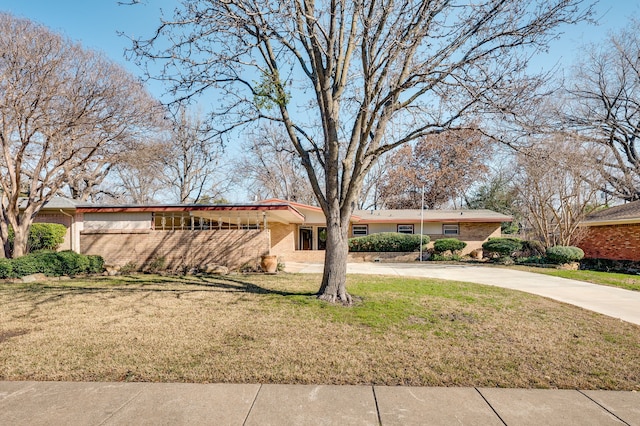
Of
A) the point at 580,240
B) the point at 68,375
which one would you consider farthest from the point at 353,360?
the point at 580,240

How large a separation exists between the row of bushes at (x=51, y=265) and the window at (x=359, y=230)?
14.9 m

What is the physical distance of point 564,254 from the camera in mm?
14992

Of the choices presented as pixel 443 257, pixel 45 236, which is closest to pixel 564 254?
pixel 443 257

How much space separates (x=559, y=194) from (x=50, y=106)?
2087 cm

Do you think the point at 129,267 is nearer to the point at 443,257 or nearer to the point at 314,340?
the point at 314,340

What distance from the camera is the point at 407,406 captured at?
3102 mm

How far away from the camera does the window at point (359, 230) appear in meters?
23.3

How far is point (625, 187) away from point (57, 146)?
31045mm

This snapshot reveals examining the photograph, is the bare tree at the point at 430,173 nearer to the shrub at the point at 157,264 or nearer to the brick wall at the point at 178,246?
the brick wall at the point at 178,246

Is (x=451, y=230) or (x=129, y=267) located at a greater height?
(x=451, y=230)

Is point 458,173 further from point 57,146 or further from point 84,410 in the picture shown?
point 84,410

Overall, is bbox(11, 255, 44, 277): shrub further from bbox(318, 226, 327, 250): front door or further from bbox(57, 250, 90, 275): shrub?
bbox(318, 226, 327, 250): front door

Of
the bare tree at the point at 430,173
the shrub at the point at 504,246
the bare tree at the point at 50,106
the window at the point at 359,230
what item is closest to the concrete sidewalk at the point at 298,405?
the bare tree at the point at 50,106

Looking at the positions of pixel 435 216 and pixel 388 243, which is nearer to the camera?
pixel 388 243
